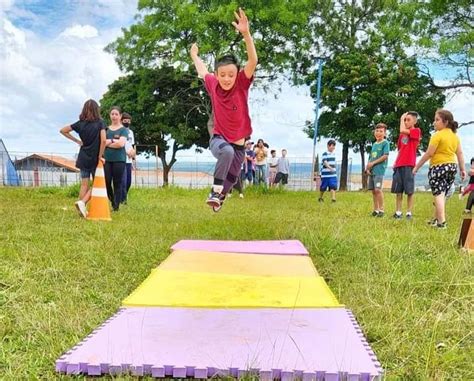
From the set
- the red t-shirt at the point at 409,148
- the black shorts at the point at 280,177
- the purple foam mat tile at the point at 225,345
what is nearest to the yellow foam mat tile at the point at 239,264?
the purple foam mat tile at the point at 225,345

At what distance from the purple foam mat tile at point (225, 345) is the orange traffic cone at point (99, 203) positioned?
14.3 feet

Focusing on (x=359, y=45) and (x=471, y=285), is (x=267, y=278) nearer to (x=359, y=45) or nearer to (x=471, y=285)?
(x=471, y=285)

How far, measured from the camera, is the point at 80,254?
4527 millimetres

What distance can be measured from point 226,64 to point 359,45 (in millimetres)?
25542

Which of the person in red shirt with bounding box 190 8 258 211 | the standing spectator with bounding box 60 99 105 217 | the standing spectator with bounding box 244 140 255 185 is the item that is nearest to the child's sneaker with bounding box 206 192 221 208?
the person in red shirt with bounding box 190 8 258 211

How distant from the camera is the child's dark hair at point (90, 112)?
7.14m

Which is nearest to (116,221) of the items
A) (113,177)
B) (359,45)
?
(113,177)

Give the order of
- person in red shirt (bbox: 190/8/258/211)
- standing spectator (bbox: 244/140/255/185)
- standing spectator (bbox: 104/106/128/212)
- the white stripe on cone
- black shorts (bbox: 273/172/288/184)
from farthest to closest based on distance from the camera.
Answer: black shorts (bbox: 273/172/288/184) < standing spectator (bbox: 244/140/255/185) < standing spectator (bbox: 104/106/128/212) < the white stripe on cone < person in red shirt (bbox: 190/8/258/211)

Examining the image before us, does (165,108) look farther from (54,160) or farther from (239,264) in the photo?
(239,264)

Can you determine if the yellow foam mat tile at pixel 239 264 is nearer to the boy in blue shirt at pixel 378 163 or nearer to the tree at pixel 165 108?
the boy in blue shirt at pixel 378 163

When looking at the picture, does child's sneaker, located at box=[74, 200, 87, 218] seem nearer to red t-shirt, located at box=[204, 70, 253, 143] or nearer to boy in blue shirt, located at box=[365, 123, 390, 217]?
red t-shirt, located at box=[204, 70, 253, 143]

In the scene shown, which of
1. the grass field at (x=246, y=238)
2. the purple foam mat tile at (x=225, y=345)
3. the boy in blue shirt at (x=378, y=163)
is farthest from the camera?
the boy in blue shirt at (x=378, y=163)

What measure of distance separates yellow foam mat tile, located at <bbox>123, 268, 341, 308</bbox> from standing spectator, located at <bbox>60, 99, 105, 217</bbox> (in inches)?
146

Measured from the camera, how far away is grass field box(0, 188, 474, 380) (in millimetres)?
2500
